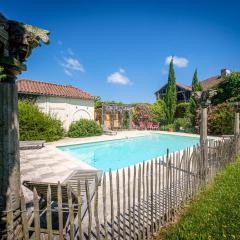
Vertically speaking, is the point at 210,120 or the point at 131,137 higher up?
the point at 210,120

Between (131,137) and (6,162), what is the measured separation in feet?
58.2

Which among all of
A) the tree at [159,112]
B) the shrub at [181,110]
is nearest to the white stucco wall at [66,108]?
the tree at [159,112]

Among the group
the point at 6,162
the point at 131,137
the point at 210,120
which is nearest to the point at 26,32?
the point at 6,162

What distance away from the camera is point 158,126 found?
28.4m

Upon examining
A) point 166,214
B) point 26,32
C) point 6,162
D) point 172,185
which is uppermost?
point 26,32

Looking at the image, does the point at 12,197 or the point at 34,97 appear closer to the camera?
the point at 12,197

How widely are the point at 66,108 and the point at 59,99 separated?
45.1 inches

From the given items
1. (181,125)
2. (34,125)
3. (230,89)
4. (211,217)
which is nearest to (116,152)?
(34,125)

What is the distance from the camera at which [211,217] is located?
406 centimetres

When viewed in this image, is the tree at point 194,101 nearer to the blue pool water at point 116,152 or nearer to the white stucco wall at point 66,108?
the blue pool water at point 116,152

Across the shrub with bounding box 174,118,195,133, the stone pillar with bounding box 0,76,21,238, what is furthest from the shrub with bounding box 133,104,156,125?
the stone pillar with bounding box 0,76,21,238

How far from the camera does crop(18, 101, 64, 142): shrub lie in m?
14.3

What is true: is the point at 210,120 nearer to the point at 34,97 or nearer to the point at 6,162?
the point at 34,97

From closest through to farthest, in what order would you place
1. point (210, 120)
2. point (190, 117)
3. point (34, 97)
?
point (34, 97) → point (210, 120) → point (190, 117)
